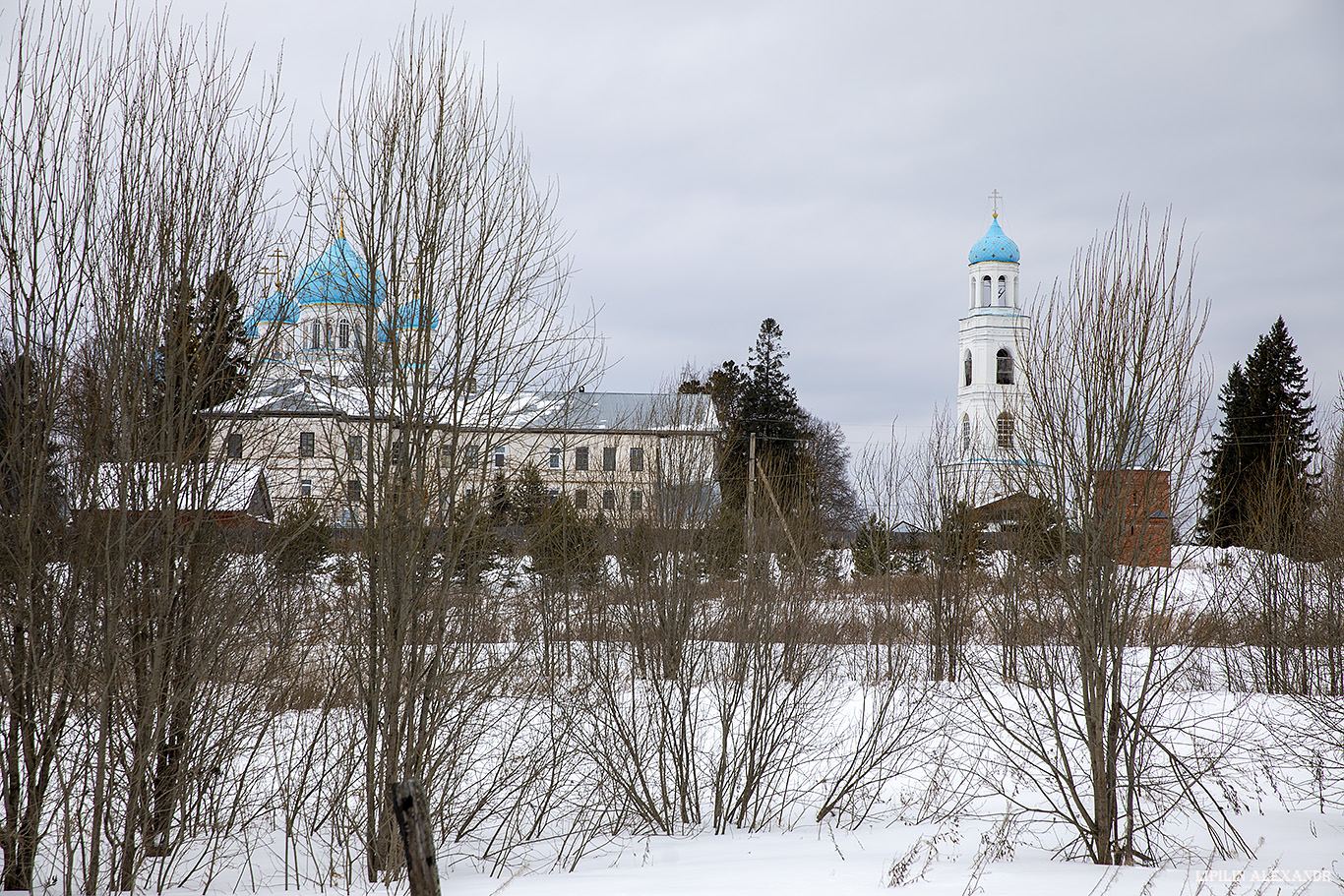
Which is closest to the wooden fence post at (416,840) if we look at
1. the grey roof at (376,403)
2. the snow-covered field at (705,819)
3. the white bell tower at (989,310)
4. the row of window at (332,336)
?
the snow-covered field at (705,819)

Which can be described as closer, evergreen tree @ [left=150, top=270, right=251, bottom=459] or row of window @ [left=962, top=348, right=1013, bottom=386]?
evergreen tree @ [left=150, top=270, right=251, bottom=459]

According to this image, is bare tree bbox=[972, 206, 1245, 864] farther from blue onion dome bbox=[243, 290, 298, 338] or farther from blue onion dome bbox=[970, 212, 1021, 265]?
blue onion dome bbox=[970, 212, 1021, 265]

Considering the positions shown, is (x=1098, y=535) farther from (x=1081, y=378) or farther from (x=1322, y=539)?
(x=1322, y=539)

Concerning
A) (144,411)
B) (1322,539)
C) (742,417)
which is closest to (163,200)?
(144,411)

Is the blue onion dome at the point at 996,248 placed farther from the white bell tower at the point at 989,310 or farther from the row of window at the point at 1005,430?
the row of window at the point at 1005,430

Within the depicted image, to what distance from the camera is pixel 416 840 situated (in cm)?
466

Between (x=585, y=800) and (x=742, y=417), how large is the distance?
3706cm

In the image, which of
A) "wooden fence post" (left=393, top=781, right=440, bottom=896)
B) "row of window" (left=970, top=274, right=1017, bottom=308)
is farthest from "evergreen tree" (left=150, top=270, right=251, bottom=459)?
"row of window" (left=970, top=274, right=1017, bottom=308)

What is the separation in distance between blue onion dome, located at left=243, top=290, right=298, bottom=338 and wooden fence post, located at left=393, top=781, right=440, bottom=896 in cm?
359

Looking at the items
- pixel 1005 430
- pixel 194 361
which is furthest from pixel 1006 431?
pixel 194 361

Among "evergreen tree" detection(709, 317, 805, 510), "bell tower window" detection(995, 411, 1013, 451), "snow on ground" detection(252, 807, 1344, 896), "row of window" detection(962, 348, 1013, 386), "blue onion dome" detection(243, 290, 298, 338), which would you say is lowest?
"snow on ground" detection(252, 807, 1344, 896)

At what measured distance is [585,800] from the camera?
9.80 meters

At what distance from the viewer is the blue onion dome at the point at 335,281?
696cm

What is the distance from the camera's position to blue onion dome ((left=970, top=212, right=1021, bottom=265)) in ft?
207
